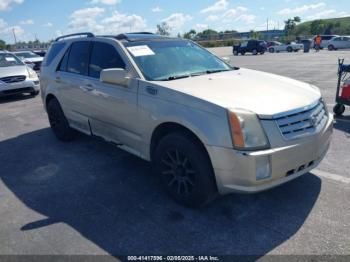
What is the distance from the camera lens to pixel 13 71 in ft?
34.9

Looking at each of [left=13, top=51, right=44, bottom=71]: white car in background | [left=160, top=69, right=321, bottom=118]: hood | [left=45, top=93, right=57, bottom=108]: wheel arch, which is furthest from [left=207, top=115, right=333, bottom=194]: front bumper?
[left=13, top=51, right=44, bottom=71]: white car in background

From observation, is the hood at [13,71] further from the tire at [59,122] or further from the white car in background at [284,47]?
the white car in background at [284,47]

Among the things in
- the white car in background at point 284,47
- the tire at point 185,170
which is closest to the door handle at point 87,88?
the tire at point 185,170

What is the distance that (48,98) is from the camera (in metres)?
6.11

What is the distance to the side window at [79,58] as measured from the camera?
4.92 m

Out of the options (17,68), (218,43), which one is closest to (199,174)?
(17,68)

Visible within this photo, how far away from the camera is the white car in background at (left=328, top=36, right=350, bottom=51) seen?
37.1 m

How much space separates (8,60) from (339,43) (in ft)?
121

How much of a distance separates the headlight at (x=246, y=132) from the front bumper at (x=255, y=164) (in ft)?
0.23

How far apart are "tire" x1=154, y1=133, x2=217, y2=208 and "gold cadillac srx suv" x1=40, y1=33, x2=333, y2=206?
10mm

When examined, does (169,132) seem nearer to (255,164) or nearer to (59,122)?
(255,164)

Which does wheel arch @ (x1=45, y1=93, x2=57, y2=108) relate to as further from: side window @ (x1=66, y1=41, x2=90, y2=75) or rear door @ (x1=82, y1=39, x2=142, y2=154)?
rear door @ (x1=82, y1=39, x2=142, y2=154)

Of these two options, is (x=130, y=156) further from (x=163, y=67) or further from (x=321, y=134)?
(x=321, y=134)

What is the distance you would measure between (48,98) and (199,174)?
4072mm
